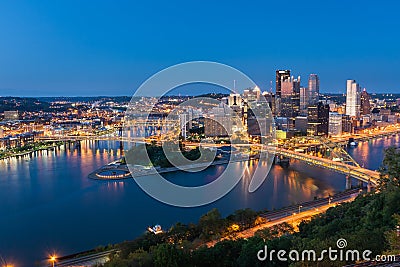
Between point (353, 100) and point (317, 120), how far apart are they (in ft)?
23.1

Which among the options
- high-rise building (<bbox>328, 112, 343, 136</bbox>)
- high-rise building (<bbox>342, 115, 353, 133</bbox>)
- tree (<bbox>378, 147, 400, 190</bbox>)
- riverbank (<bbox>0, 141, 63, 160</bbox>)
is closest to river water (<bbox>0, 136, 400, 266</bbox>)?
riverbank (<bbox>0, 141, 63, 160</bbox>)

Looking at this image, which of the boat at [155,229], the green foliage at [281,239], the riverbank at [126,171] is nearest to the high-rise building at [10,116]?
the riverbank at [126,171]

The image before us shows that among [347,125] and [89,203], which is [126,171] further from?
[347,125]

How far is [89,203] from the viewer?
4594mm

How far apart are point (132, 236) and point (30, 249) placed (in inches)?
37.3

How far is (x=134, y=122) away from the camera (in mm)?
13430

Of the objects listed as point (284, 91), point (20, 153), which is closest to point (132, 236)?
point (20, 153)

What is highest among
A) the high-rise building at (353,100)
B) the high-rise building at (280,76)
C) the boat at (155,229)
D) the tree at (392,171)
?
the high-rise building at (280,76)

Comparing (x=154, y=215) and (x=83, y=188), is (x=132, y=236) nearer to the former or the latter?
(x=154, y=215)

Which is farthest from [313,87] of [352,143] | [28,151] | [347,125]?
[28,151]

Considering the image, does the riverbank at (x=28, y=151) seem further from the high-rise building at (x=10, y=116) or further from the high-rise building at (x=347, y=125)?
the high-rise building at (x=347, y=125)

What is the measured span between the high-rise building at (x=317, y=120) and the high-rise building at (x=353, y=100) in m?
5.87

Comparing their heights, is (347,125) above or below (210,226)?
above

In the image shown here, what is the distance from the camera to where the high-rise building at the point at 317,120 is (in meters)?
13.0
